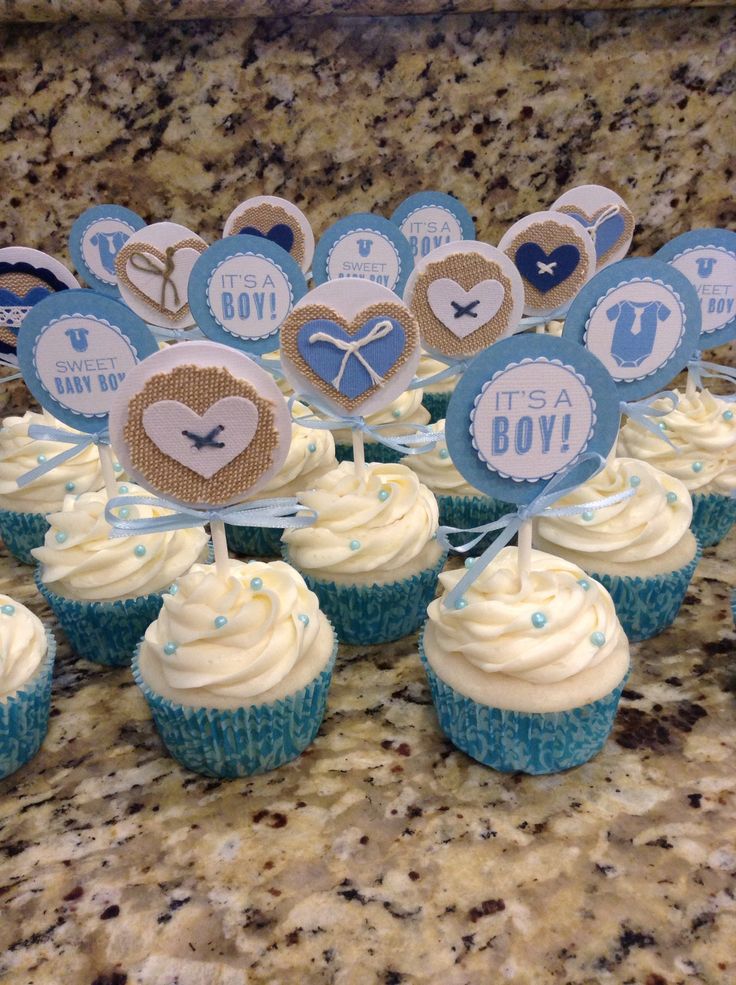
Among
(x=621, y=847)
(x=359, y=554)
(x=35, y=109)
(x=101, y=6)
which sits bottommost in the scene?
(x=621, y=847)

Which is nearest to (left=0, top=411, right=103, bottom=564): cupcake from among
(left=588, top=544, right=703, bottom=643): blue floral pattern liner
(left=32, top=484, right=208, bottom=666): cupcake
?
(left=32, top=484, right=208, bottom=666): cupcake

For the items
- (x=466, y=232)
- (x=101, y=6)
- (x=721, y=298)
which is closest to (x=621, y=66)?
(x=466, y=232)

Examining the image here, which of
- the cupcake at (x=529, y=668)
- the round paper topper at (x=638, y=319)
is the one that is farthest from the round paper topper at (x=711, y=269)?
→ the cupcake at (x=529, y=668)

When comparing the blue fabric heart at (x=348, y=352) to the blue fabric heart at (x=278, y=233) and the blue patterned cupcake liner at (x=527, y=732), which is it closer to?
the blue patterned cupcake liner at (x=527, y=732)

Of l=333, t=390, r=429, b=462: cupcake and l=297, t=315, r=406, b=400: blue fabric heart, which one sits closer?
l=297, t=315, r=406, b=400: blue fabric heart

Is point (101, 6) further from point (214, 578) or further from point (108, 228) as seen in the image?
point (214, 578)

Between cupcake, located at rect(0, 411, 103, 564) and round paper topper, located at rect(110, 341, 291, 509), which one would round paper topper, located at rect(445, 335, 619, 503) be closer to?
Result: round paper topper, located at rect(110, 341, 291, 509)
